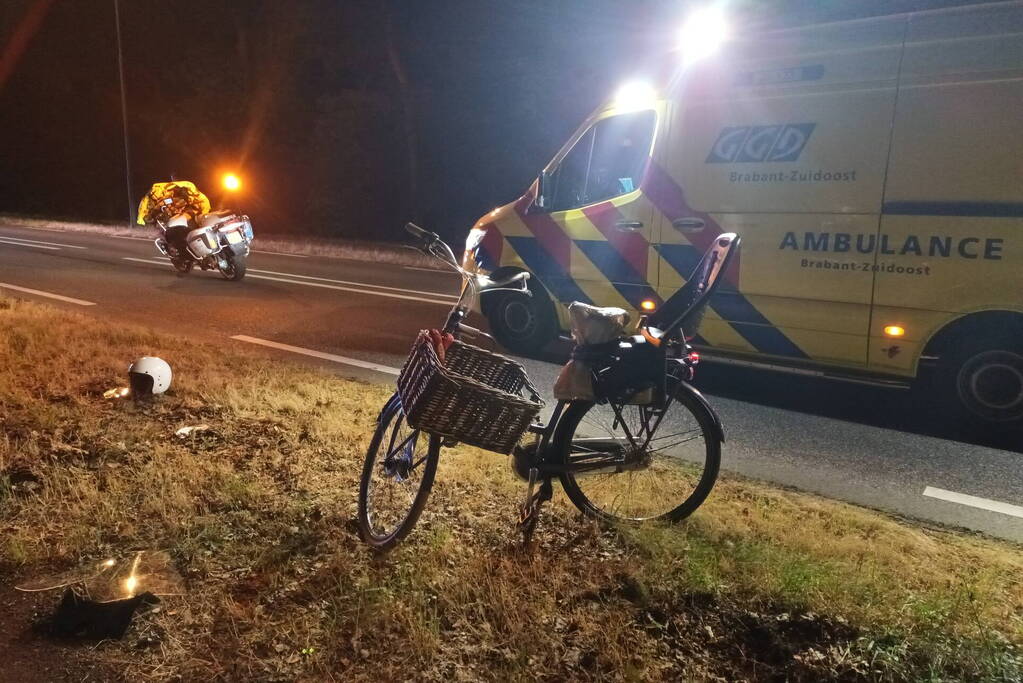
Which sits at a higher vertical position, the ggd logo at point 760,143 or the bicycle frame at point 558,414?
the ggd logo at point 760,143

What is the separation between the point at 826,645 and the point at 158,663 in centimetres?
225

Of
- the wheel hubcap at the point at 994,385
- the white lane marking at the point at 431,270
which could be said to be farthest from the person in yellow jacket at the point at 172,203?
the wheel hubcap at the point at 994,385

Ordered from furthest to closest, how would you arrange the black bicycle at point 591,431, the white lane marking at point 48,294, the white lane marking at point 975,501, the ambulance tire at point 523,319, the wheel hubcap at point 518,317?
the white lane marking at point 48,294 < the wheel hubcap at point 518,317 < the ambulance tire at point 523,319 < the white lane marking at point 975,501 < the black bicycle at point 591,431

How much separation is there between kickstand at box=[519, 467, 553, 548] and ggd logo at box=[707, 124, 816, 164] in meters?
3.59

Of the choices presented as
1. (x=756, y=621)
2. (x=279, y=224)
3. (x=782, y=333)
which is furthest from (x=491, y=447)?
(x=279, y=224)

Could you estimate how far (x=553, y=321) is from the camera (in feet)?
24.6

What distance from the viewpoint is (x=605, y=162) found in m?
6.88

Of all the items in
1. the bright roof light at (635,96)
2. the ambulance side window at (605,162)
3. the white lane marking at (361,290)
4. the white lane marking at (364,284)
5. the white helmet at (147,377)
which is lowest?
the white helmet at (147,377)

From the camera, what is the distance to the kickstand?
3359 mm

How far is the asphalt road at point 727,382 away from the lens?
448cm

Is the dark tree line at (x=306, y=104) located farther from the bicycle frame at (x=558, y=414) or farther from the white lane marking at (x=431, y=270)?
the bicycle frame at (x=558, y=414)

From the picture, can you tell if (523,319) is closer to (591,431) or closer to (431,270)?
(591,431)

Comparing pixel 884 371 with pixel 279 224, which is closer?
pixel 884 371

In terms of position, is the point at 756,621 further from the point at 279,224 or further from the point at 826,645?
the point at 279,224
